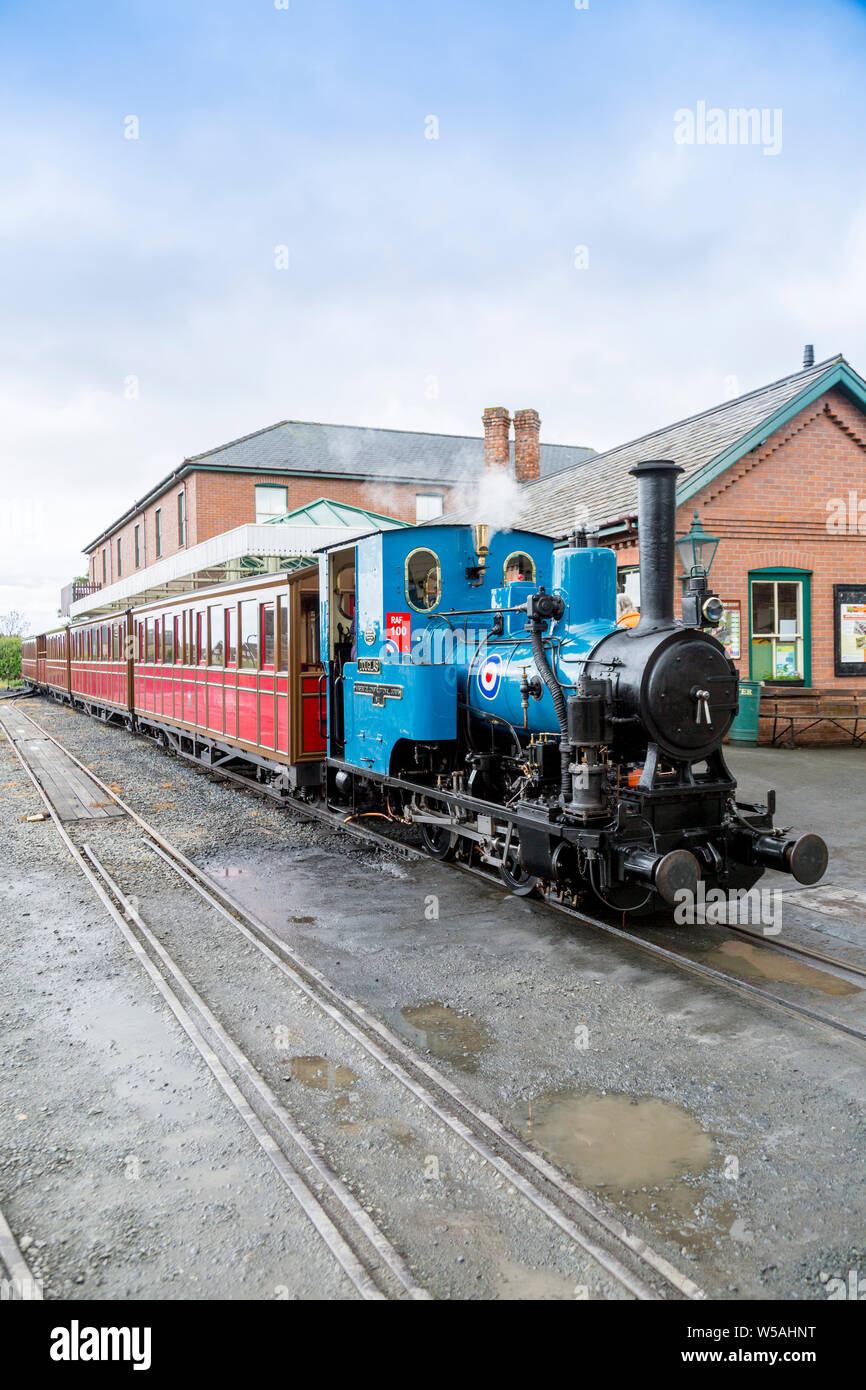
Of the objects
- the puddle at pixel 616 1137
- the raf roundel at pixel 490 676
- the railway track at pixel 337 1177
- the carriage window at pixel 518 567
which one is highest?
the carriage window at pixel 518 567

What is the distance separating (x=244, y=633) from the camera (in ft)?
37.8

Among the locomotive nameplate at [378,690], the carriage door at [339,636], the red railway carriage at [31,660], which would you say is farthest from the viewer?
the red railway carriage at [31,660]

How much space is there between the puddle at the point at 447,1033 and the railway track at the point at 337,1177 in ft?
0.38

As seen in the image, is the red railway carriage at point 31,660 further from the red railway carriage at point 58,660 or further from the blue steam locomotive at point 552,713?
the blue steam locomotive at point 552,713

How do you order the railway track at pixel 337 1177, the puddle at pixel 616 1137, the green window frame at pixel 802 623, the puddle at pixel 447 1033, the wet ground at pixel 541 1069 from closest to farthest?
1. the railway track at pixel 337 1177
2. the wet ground at pixel 541 1069
3. the puddle at pixel 616 1137
4. the puddle at pixel 447 1033
5. the green window frame at pixel 802 623

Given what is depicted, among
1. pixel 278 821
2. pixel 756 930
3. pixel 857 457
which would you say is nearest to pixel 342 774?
pixel 278 821

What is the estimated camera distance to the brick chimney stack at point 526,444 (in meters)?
23.6

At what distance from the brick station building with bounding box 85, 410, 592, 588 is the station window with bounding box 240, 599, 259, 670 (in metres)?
16.9

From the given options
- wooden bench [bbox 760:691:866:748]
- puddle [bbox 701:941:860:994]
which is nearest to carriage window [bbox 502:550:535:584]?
puddle [bbox 701:941:860:994]

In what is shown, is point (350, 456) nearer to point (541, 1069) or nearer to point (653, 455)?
point (653, 455)

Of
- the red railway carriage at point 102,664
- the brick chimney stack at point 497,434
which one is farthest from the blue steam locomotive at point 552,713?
the brick chimney stack at point 497,434

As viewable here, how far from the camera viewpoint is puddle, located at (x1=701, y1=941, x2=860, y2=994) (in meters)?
4.89
